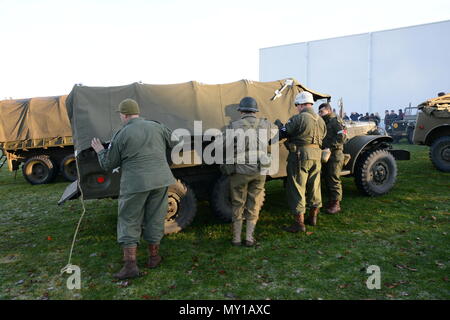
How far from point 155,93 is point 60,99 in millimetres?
7203

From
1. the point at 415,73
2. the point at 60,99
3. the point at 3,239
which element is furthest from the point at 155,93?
the point at 415,73

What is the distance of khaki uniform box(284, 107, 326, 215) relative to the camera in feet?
15.5

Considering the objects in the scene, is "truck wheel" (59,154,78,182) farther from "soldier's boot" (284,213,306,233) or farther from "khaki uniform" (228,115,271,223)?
"soldier's boot" (284,213,306,233)

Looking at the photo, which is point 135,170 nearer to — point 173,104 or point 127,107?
point 127,107

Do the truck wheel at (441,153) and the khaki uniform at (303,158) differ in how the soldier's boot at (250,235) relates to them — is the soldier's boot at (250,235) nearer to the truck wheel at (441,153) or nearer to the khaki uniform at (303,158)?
the khaki uniform at (303,158)

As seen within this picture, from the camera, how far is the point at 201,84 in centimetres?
521

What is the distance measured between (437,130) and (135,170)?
8.59 meters

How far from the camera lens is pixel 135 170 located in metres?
3.58

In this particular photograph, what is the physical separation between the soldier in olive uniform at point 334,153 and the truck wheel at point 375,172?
2.64 feet

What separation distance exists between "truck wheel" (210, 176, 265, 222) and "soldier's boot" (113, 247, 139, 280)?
1.71 m

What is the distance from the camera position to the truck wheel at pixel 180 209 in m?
4.79

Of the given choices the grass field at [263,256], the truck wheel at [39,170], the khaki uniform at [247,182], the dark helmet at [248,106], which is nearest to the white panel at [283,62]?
the truck wheel at [39,170]

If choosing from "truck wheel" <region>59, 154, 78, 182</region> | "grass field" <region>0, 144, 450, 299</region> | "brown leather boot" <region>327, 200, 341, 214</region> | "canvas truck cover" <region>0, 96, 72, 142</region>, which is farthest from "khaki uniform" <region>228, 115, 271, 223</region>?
"canvas truck cover" <region>0, 96, 72, 142</region>

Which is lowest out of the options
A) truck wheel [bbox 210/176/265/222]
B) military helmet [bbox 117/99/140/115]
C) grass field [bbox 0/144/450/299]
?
grass field [bbox 0/144/450/299]
